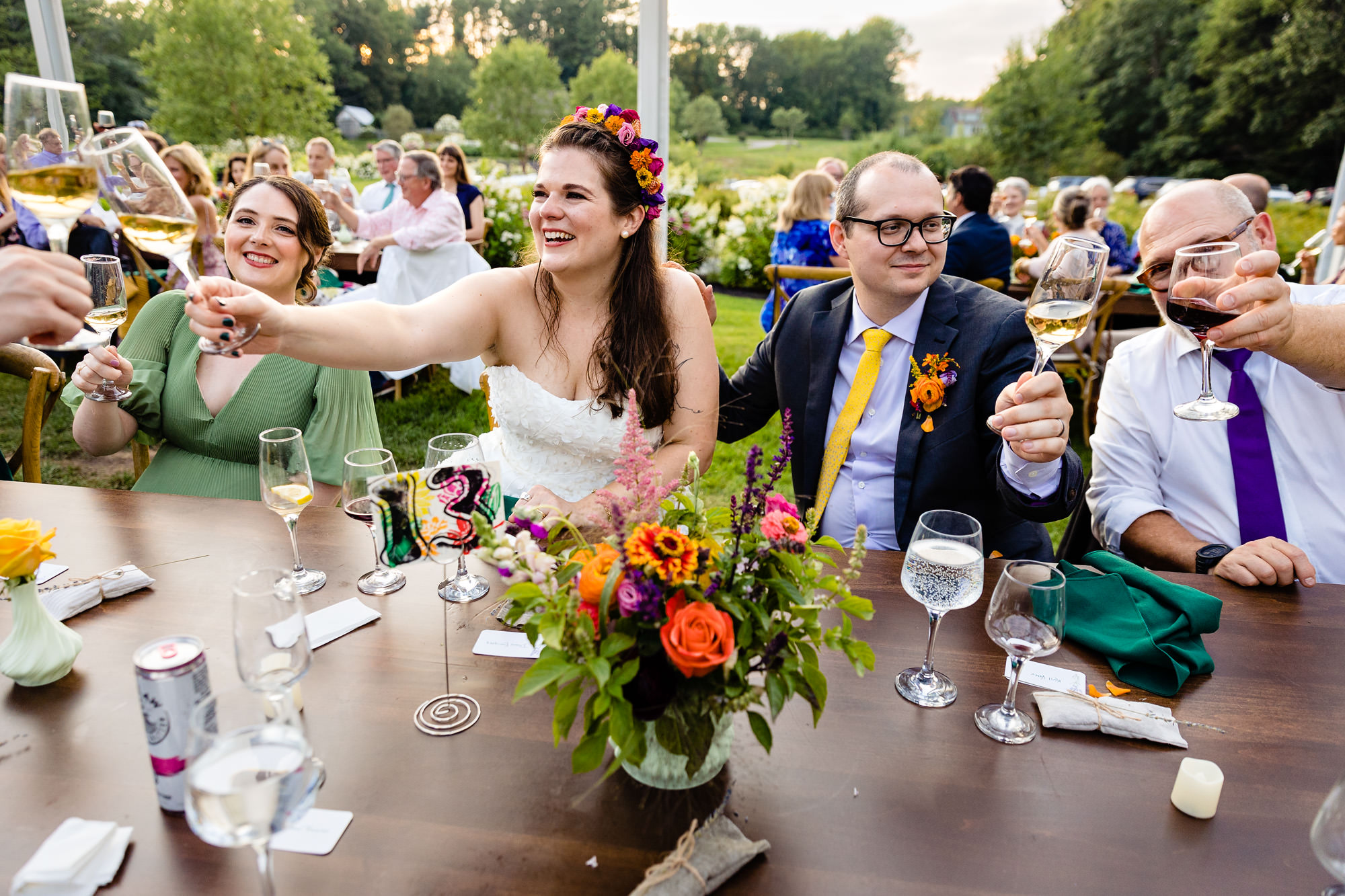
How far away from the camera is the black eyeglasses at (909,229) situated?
2229 mm

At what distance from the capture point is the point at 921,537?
4.35 ft

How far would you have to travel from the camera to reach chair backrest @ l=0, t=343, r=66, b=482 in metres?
2.35

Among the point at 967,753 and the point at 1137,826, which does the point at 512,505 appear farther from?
the point at 1137,826

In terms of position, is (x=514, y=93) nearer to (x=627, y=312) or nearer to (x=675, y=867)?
(x=627, y=312)

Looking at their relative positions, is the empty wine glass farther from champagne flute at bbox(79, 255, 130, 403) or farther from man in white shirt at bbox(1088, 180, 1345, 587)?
champagne flute at bbox(79, 255, 130, 403)

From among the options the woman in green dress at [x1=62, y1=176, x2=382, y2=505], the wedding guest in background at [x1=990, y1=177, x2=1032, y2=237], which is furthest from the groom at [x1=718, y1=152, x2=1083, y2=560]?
the wedding guest in background at [x1=990, y1=177, x2=1032, y2=237]

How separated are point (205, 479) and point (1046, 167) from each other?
104 ft

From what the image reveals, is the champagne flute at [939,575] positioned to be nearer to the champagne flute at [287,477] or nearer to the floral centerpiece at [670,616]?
the floral centerpiece at [670,616]

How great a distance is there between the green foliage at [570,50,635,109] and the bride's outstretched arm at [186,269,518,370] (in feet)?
32.9

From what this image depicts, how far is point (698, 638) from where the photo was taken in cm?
86

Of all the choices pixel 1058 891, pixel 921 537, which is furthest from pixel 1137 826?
pixel 921 537

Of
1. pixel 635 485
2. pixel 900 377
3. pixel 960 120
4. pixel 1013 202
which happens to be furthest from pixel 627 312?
pixel 960 120

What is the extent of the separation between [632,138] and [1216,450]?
1881 mm

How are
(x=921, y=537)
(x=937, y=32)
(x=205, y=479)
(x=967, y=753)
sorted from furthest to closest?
(x=937, y=32) < (x=205, y=479) < (x=921, y=537) < (x=967, y=753)
